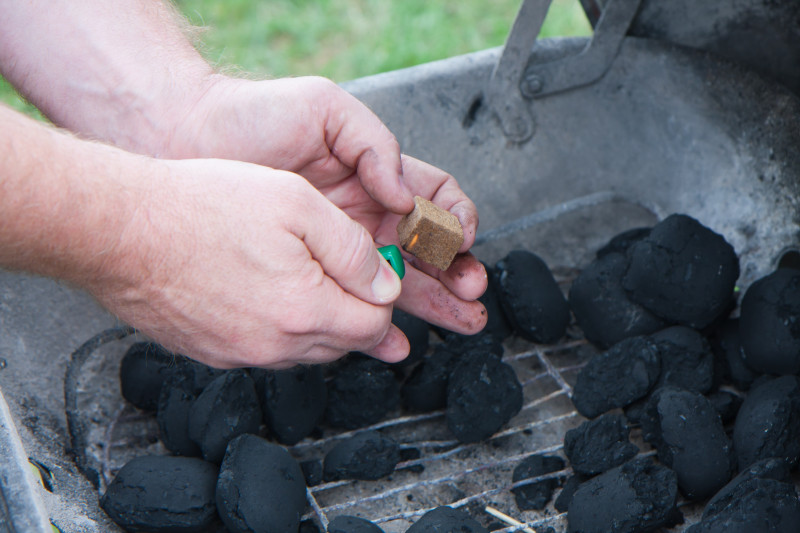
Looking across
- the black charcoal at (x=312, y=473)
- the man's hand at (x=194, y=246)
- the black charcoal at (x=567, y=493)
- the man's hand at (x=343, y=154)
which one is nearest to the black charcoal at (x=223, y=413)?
the black charcoal at (x=312, y=473)

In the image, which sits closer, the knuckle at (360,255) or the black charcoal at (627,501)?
the knuckle at (360,255)

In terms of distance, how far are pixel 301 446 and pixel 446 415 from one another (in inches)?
12.4

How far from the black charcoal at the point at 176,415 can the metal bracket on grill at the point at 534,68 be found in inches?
39.4

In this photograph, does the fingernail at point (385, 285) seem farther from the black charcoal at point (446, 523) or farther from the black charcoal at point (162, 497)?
the black charcoal at point (162, 497)

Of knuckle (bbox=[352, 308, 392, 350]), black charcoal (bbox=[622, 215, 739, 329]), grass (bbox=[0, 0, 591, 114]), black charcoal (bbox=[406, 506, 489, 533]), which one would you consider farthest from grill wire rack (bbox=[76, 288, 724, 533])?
grass (bbox=[0, 0, 591, 114])

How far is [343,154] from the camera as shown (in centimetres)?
150

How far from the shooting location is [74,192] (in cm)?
106

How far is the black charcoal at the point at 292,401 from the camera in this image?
1.53m

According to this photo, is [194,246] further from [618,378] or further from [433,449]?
[618,378]

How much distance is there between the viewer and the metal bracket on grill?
187 cm

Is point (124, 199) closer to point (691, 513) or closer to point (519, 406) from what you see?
point (519, 406)

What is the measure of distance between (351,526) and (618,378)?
2.07 feet

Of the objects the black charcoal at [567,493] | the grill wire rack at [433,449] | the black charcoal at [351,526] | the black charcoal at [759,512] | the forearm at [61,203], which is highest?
the forearm at [61,203]

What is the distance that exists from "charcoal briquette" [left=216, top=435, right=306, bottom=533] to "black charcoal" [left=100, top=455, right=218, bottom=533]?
45mm
